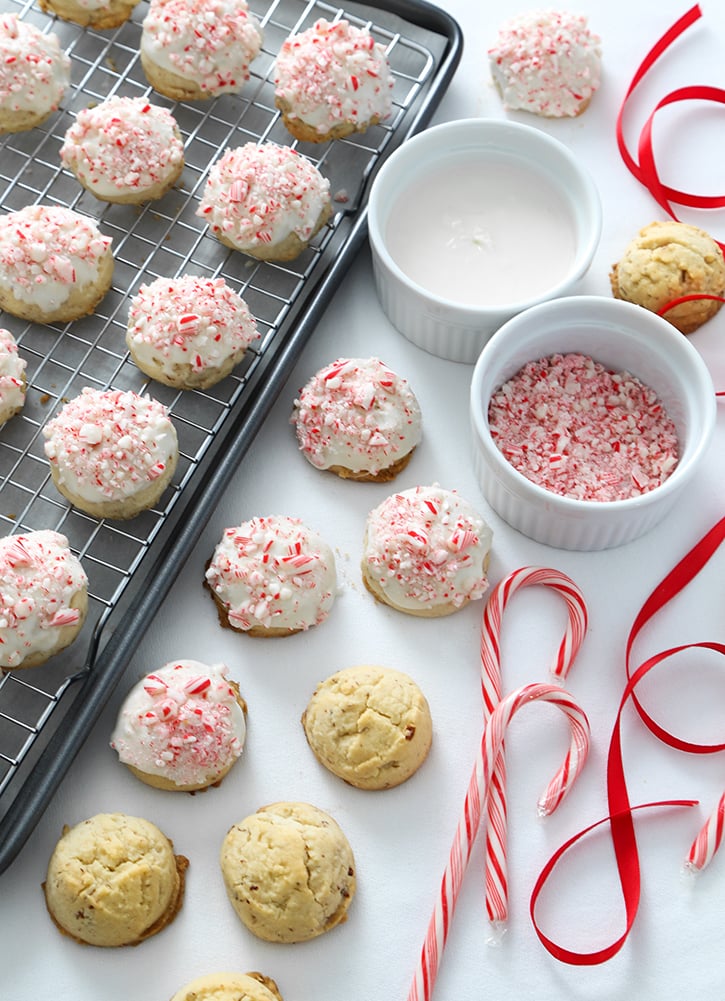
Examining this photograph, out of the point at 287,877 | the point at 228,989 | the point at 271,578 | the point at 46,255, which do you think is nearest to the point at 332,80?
the point at 46,255

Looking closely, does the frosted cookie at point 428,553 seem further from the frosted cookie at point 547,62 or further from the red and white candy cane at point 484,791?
the frosted cookie at point 547,62

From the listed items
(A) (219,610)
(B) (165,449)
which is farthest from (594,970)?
(B) (165,449)

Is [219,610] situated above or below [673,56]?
below

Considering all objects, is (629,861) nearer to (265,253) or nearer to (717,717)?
(717,717)

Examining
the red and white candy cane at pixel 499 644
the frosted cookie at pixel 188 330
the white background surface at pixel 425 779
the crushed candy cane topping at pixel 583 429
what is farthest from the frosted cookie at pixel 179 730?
the crushed candy cane topping at pixel 583 429

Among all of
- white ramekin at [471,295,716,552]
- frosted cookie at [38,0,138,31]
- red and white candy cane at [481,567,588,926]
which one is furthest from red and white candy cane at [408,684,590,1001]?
frosted cookie at [38,0,138,31]
